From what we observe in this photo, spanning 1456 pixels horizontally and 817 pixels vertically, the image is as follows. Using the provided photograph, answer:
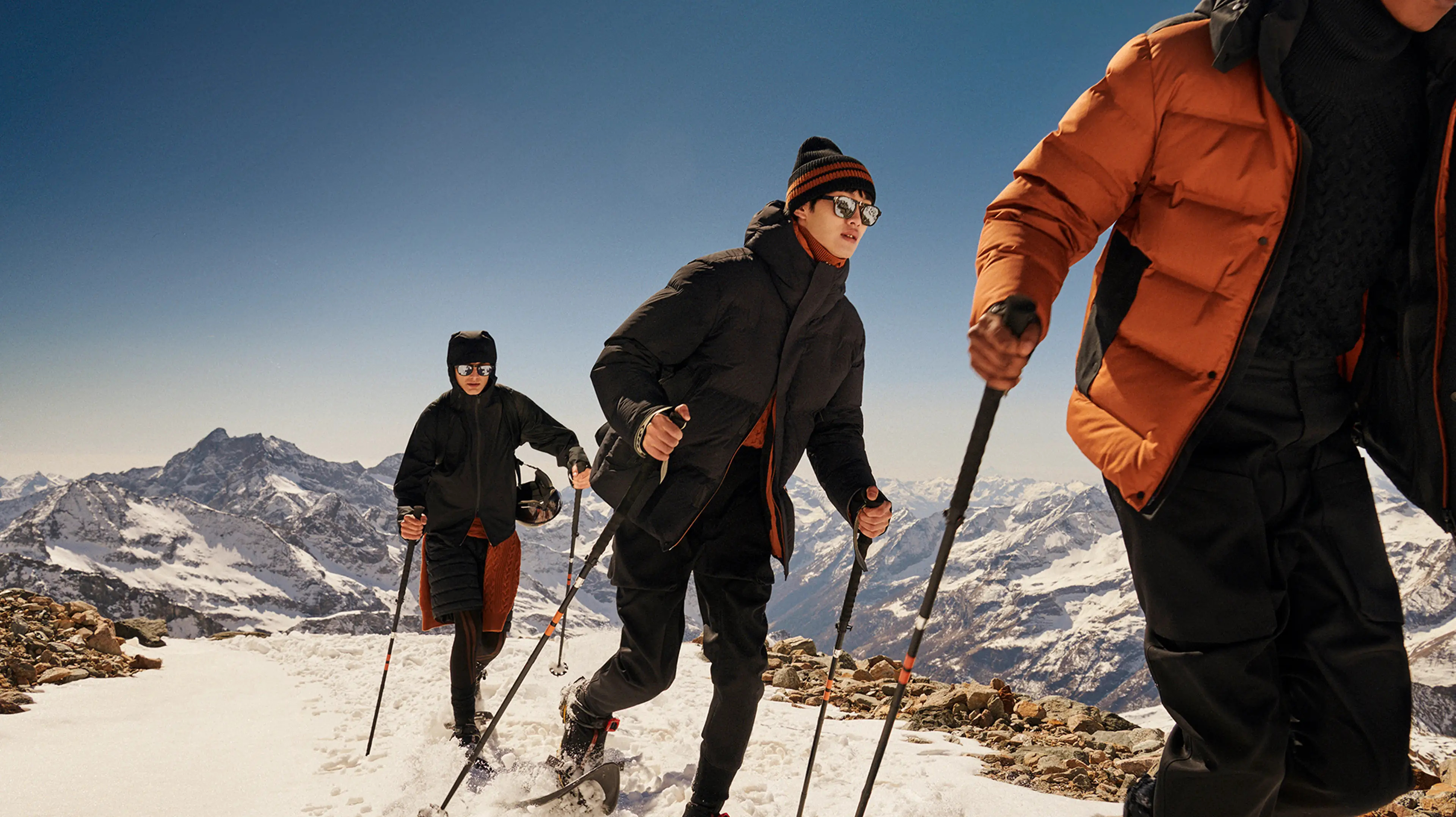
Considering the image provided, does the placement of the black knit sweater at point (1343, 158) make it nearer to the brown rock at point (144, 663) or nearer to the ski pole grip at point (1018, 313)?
the ski pole grip at point (1018, 313)

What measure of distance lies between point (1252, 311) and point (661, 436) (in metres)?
2.00

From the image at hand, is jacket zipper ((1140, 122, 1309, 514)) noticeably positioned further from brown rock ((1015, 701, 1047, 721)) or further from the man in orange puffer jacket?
brown rock ((1015, 701, 1047, 721))

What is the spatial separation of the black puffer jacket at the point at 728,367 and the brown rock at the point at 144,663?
8.27 m

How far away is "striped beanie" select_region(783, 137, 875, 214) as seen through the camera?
3.74 m

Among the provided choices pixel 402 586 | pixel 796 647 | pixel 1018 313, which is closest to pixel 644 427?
pixel 1018 313

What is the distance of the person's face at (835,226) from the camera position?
3723 millimetres

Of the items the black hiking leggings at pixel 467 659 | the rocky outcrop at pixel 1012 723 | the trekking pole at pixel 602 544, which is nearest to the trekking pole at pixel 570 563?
the black hiking leggings at pixel 467 659

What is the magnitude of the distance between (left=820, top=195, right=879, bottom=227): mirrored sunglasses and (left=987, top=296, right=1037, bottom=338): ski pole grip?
1899mm

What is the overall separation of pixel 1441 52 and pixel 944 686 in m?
6.65

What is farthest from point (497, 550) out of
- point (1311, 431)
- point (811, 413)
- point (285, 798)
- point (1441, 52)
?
point (1441, 52)

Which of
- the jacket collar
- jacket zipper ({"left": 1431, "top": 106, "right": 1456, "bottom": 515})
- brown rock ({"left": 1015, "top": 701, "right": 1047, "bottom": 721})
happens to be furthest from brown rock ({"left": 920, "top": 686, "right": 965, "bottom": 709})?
jacket zipper ({"left": 1431, "top": 106, "right": 1456, "bottom": 515})

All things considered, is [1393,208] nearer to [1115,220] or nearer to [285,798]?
[1115,220]

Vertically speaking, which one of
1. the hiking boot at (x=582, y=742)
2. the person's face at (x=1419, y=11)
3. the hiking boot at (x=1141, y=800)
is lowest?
the hiking boot at (x=582, y=742)

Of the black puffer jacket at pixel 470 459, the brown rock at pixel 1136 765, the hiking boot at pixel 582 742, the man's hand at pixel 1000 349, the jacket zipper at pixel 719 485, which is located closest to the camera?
the man's hand at pixel 1000 349
